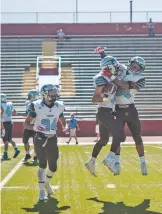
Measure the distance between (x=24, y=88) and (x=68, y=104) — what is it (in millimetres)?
2915

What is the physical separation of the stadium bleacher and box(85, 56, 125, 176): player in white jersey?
18.9 metres

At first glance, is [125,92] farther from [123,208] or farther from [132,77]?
[123,208]

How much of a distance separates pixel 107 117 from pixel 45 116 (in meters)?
1.00

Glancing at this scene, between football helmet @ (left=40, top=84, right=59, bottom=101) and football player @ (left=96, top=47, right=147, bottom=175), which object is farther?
football player @ (left=96, top=47, right=147, bottom=175)

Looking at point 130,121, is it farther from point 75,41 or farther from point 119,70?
point 75,41

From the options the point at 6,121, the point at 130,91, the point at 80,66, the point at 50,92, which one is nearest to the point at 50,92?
the point at 50,92

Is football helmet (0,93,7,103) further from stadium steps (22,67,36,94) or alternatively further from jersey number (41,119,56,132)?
stadium steps (22,67,36,94)

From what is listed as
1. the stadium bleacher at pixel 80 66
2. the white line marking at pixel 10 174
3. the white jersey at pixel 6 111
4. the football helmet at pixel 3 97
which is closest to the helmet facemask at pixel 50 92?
the white line marking at pixel 10 174

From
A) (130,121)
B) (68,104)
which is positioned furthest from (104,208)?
(68,104)

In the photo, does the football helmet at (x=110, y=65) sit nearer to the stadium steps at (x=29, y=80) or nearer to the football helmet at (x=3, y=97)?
the football helmet at (x=3, y=97)

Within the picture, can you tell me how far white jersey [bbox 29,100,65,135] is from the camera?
6.70 meters

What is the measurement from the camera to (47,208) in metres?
5.97

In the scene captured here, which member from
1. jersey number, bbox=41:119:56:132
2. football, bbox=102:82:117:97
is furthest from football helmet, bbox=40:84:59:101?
football, bbox=102:82:117:97

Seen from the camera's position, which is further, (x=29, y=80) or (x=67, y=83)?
(x=29, y=80)
